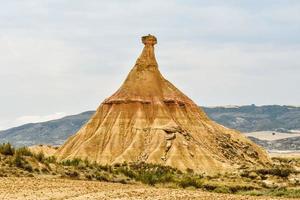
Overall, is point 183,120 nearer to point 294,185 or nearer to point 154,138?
point 154,138

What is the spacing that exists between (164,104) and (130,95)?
17.8ft

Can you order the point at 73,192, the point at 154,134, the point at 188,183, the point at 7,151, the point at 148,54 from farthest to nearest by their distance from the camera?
the point at 148,54
the point at 154,134
the point at 188,183
the point at 7,151
the point at 73,192

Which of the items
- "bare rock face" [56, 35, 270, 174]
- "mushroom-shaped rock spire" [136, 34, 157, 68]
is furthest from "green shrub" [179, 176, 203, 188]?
"mushroom-shaped rock spire" [136, 34, 157, 68]

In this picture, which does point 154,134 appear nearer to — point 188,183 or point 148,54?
point 148,54

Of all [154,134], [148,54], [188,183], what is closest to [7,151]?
[188,183]

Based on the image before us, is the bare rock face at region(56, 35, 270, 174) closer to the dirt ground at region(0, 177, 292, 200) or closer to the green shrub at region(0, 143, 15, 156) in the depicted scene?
the green shrub at region(0, 143, 15, 156)

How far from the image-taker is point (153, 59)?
4001 inches

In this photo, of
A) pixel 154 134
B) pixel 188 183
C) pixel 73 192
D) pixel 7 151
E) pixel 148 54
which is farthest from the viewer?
pixel 148 54

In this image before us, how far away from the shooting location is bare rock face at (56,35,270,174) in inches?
3418

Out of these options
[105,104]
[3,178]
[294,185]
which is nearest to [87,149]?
[105,104]

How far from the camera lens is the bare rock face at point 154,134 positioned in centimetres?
8681

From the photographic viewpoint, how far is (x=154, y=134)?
303ft

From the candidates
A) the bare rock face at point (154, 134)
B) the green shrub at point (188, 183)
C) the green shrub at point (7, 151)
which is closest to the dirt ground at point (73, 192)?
the green shrub at point (7, 151)

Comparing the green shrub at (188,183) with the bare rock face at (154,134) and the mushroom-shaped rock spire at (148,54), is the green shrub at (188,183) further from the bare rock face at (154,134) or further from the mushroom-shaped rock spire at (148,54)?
the mushroom-shaped rock spire at (148,54)
